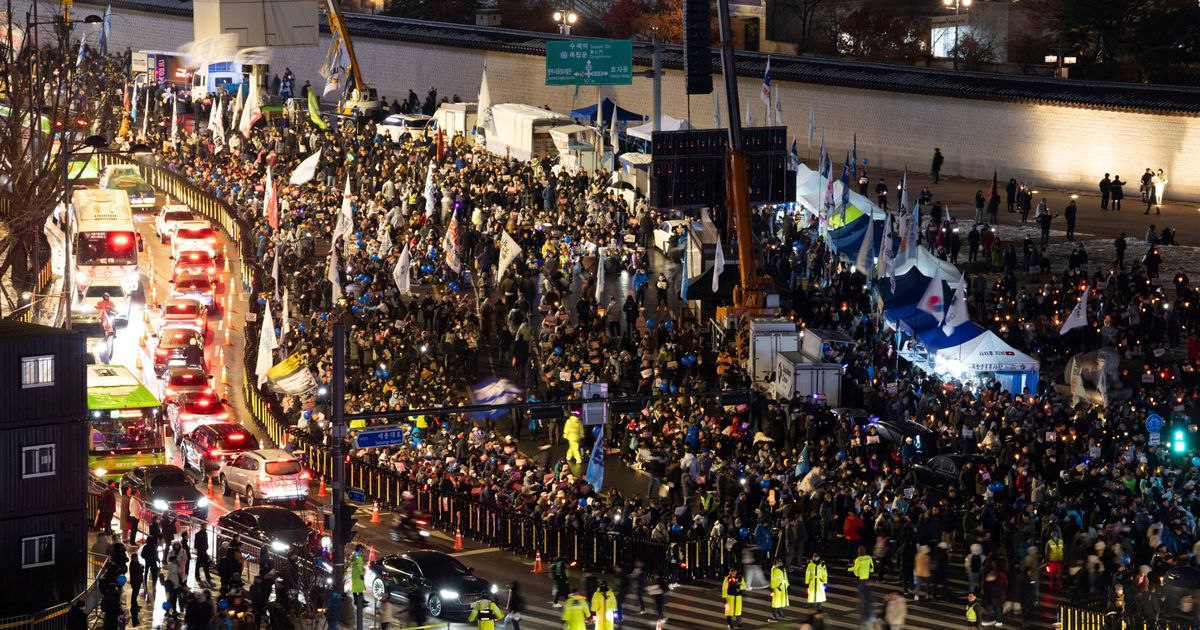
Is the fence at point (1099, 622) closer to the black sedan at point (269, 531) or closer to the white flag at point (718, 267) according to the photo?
the black sedan at point (269, 531)

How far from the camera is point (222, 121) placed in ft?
255

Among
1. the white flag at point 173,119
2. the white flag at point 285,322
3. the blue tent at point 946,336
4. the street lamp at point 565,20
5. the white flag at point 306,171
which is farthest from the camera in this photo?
the street lamp at point 565,20

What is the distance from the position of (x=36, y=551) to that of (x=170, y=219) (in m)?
36.1

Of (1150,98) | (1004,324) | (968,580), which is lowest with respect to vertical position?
(968,580)

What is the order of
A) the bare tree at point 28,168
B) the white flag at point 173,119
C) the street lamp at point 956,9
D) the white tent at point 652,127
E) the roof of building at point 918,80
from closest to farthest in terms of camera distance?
1. the bare tree at point 28,168
2. the roof of building at point 918,80
3. the white tent at point 652,127
4. the white flag at point 173,119
5. the street lamp at point 956,9

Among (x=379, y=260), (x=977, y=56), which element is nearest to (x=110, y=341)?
(x=379, y=260)

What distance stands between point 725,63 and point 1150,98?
949 inches

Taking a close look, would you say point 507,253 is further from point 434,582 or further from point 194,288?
point 434,582

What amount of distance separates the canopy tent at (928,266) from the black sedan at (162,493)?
64.8ft

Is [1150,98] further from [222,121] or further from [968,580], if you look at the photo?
[968,580]

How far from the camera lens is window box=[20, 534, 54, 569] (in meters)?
30.9

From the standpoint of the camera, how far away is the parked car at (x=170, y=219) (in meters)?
65.6

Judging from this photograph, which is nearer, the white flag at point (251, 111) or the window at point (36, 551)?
the window at point (36, 551)

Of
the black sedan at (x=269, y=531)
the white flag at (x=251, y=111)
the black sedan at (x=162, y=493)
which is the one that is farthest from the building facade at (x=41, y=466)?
the white flag at (x=251, y=111)
